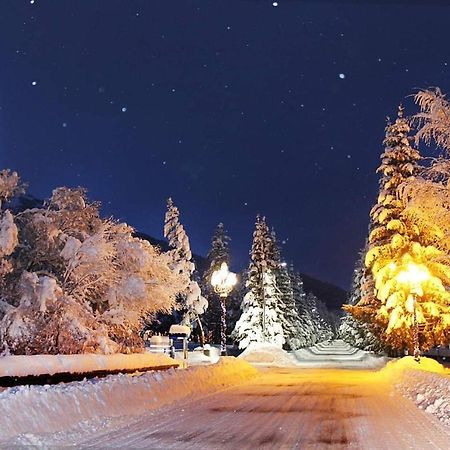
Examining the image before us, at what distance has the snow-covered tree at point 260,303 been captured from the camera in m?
57.6

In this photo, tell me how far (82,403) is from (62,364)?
20.2 feet

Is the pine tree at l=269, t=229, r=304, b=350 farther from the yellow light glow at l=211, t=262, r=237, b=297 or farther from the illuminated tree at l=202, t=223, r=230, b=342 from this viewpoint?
the yellow light glow at l=211, t=262, r=237, b=297

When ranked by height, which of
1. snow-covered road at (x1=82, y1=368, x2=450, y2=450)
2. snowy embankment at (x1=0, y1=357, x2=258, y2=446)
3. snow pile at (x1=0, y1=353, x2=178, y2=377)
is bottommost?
snow-covered road at (x1=82, y1=368, x2=450, y2=450)

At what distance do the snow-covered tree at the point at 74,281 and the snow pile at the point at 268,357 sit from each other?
71.9 feet

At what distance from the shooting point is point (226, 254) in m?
70.8

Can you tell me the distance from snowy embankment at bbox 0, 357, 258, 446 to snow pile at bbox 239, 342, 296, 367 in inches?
1207

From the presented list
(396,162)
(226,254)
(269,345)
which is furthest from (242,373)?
(226,254)

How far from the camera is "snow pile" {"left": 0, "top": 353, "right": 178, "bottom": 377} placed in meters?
16.9

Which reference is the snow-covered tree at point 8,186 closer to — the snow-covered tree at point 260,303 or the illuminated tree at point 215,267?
the snow-covered tree at point 260,303

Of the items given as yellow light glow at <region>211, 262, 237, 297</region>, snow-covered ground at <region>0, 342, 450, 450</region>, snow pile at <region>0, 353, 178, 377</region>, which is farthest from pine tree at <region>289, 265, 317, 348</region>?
snow-covered ground at <region>0, 342, 450, 450</region>

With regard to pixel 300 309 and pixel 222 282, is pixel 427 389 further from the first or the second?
pixel 300 309

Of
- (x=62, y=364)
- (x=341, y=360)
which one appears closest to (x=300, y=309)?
(x=341, y=360)

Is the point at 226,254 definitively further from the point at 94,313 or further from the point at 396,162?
the point at 94,313

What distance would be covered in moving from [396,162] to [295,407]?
24.1m
